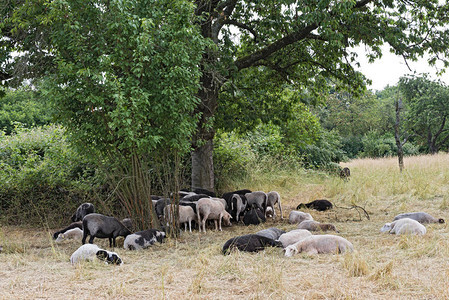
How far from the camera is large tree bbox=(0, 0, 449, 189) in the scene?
986cm

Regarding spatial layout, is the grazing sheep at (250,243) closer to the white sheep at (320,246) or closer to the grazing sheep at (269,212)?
the white sheep at (320,246)

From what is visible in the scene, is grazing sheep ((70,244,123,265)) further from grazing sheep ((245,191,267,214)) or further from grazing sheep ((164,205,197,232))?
grazing sheep ((245,191,267,214))

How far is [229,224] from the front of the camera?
1033cm

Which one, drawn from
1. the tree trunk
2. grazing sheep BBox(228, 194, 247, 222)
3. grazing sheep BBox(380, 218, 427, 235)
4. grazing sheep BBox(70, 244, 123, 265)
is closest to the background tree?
the tree trunk

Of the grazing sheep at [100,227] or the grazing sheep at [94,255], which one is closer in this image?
the grazing sheep at [94,255]

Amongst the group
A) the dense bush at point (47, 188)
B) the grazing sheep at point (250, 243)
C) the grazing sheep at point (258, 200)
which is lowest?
the grazing sheep at point (250, 243)

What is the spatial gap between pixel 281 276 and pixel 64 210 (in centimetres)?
928

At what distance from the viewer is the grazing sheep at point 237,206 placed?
10953mm

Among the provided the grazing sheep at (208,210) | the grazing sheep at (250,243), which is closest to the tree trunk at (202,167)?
the grazing sheep at (208,210)

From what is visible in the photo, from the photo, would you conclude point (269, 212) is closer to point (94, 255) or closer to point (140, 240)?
point (140, 240)

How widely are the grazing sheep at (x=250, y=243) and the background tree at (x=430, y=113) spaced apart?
3226 centimetres

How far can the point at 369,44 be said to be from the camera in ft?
37.4

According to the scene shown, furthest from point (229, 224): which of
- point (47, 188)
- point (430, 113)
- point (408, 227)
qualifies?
point (430, 113)

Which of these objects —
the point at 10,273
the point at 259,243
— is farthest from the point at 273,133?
the point at 10,273
